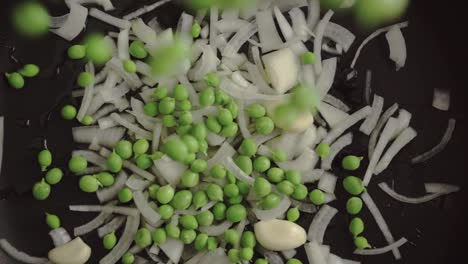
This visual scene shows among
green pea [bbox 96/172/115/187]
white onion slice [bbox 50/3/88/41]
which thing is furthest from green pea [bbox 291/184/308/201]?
white onion slice [bbox 50/3/88/41]

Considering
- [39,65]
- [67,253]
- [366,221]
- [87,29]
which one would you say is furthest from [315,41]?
[67,253]

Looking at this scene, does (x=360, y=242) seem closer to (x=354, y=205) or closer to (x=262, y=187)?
(x=354, y=205)

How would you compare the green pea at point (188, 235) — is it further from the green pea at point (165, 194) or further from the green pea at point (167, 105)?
the green pea at point (167, 105)

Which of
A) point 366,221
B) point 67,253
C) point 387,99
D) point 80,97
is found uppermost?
point 387,99

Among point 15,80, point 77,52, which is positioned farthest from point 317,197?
point 15,80

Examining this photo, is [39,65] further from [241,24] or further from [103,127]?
[241,24]

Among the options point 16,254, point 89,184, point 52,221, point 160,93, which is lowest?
point 16,254

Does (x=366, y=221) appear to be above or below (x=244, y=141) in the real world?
below
